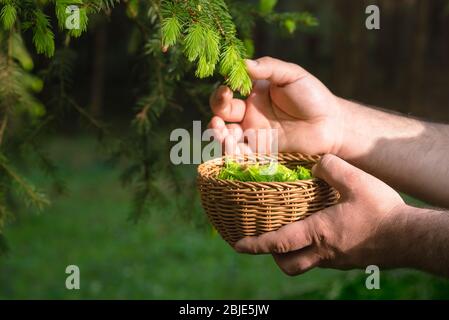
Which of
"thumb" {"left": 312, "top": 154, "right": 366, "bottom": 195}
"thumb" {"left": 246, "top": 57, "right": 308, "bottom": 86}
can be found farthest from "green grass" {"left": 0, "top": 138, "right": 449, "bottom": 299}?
"thumb" {"left": 312, "top": 154, "right": 366, "bottom": 195}

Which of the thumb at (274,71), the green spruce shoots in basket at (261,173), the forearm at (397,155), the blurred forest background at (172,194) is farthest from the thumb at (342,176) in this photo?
the blurred forest background at (172,194)

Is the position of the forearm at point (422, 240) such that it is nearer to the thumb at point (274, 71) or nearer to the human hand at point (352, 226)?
the human hand at point (352, 226)

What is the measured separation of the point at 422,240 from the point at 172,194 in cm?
124

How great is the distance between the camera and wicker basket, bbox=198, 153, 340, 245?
1930mm

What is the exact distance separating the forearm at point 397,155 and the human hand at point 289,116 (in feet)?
0.25

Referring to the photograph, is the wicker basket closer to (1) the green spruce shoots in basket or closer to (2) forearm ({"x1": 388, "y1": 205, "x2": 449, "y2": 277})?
(1) the green spruce shoots in basket

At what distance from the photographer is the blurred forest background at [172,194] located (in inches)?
121

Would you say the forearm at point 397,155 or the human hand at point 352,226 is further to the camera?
the forearm at point 397,155

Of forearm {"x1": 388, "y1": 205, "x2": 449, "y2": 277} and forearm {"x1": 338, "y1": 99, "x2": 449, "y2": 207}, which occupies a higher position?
forearm {"x1": 338, "y1": 99, "x2": 449, "y2": 207}

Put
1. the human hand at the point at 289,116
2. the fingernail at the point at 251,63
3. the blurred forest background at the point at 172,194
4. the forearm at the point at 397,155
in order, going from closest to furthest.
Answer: the fingernail at the point at 251,63, the human hand at the point at 289,116, the forearm at the point at 397,155, the blurred forest background at the point at 172,194

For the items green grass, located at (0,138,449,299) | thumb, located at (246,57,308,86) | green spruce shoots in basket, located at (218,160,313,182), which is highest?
thumb, located at (246,57,308,86)

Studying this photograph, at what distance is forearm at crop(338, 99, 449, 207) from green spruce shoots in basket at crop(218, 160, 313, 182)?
1.61ft
